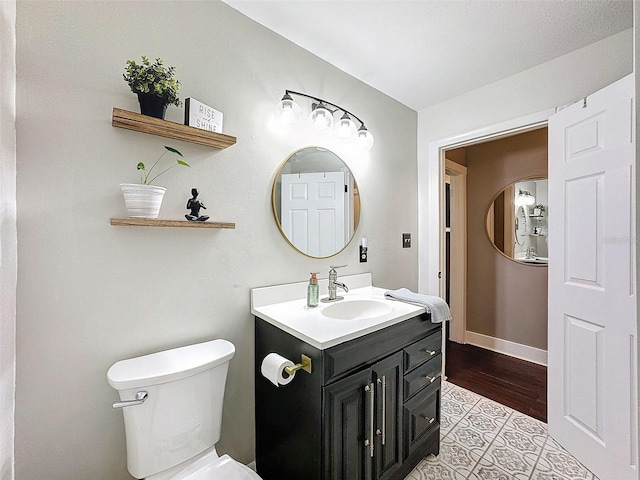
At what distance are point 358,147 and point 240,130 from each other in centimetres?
85

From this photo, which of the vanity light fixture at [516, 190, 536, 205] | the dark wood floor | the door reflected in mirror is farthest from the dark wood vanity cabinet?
the vanity light fixture at [516, 190, 536, 205]

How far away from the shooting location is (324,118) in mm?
1634

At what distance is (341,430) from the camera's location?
3.58ft

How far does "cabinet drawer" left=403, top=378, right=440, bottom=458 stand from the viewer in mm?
1386

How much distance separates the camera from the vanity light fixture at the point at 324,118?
1499 millimetres

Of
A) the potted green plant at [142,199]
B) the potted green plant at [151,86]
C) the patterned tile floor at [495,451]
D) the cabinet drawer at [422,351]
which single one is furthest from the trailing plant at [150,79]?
the patterned tile floor at [495,451]

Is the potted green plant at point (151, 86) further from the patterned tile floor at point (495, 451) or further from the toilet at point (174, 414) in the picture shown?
the patterned tile floor at point (495, 451)

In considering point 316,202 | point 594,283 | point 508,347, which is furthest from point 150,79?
point 508,347

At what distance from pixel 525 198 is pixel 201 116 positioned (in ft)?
10.2

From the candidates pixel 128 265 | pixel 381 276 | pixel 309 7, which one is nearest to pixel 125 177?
pixel 128 265

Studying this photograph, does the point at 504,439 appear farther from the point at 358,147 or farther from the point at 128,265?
the point at 128,265

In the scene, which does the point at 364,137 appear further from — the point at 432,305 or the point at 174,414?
the point at 174,414

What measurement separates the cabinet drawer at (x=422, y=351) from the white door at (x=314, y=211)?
0.72 metres

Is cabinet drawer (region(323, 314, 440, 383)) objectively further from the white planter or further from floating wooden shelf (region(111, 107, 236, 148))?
floating wooden shelf (region(111, 107, 236, 148))
